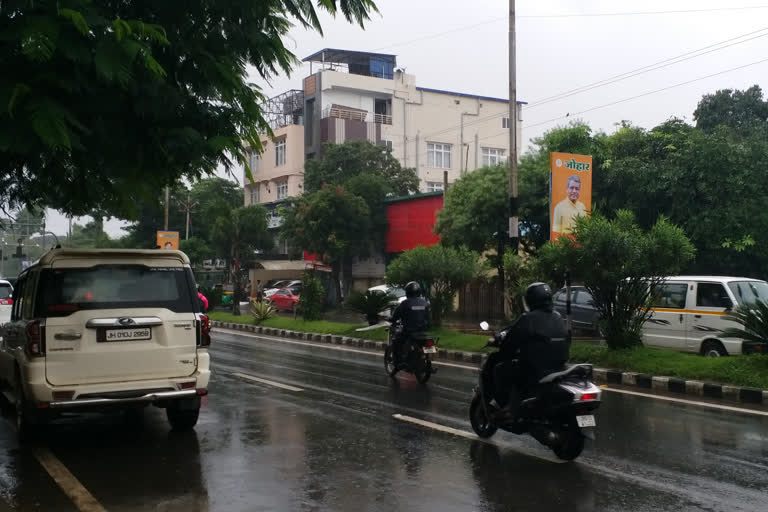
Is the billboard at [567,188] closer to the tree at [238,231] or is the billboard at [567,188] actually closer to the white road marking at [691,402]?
the white road marking at [691,402]

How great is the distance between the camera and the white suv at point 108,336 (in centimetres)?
691

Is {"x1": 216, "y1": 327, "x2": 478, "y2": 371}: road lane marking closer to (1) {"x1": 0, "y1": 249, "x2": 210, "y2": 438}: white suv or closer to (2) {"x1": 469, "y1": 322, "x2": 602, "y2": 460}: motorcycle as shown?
(2) {"x1": 469, "y1": 322, "x2": 602, "y2": 460}: motorcycle

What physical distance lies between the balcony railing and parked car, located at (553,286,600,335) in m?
35.9

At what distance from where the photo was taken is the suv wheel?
7.85m

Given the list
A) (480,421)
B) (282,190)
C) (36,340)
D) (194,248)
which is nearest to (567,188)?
(480,421)

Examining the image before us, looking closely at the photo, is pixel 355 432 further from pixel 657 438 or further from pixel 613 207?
pixel 613 207

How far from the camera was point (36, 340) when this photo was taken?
6883 millimetres

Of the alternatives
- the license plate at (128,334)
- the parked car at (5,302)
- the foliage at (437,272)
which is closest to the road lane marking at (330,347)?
the foliage at (437,272)

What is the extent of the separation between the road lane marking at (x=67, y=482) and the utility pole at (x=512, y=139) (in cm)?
1265

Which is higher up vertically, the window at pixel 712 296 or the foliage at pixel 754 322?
the window at pixel 712 296

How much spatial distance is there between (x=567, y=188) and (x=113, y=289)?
54.4 ft

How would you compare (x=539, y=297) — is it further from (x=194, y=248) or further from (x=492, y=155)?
(x=492, y=155)

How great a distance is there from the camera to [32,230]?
70.7 meters

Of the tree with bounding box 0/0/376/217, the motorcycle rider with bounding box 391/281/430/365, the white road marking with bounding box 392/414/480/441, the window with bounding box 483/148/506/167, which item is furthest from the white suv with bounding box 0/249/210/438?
the window with bounding box 483/148/506/167
